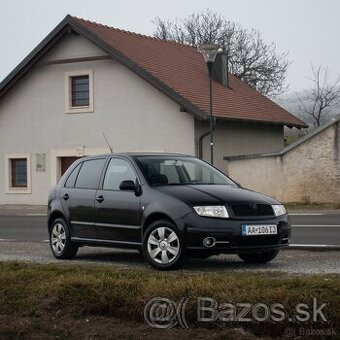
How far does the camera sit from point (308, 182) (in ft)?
92.9

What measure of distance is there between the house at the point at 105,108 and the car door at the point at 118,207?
15.7 m

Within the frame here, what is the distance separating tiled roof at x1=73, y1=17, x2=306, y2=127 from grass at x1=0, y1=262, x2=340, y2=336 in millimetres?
19720

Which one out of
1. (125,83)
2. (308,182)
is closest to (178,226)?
(308,182)

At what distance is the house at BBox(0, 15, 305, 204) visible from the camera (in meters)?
29.4


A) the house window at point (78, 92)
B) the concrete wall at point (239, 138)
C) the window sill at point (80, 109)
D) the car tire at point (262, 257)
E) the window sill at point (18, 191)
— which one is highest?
the house window at point (78, 92)

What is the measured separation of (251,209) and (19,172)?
24677 mm

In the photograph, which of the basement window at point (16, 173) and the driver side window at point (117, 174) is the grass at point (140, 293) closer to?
the driver side window at point (117, 174)

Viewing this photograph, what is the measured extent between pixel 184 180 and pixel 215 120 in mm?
18191

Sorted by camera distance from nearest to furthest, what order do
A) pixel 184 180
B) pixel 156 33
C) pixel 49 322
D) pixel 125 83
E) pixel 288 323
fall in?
1. pixel 288 323
2. pixel 49 322
3. pixel 184 180
4. pixel 125 83
5. pixel 156 33

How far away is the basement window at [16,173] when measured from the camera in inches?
1328

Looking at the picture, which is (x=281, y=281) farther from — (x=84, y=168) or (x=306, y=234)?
(x=306, y=234)

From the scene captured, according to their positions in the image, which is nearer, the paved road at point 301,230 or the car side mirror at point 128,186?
the car side mirror at point 128,186

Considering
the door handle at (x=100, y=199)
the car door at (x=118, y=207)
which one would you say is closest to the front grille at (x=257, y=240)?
the car door at (x=118, y=207)
